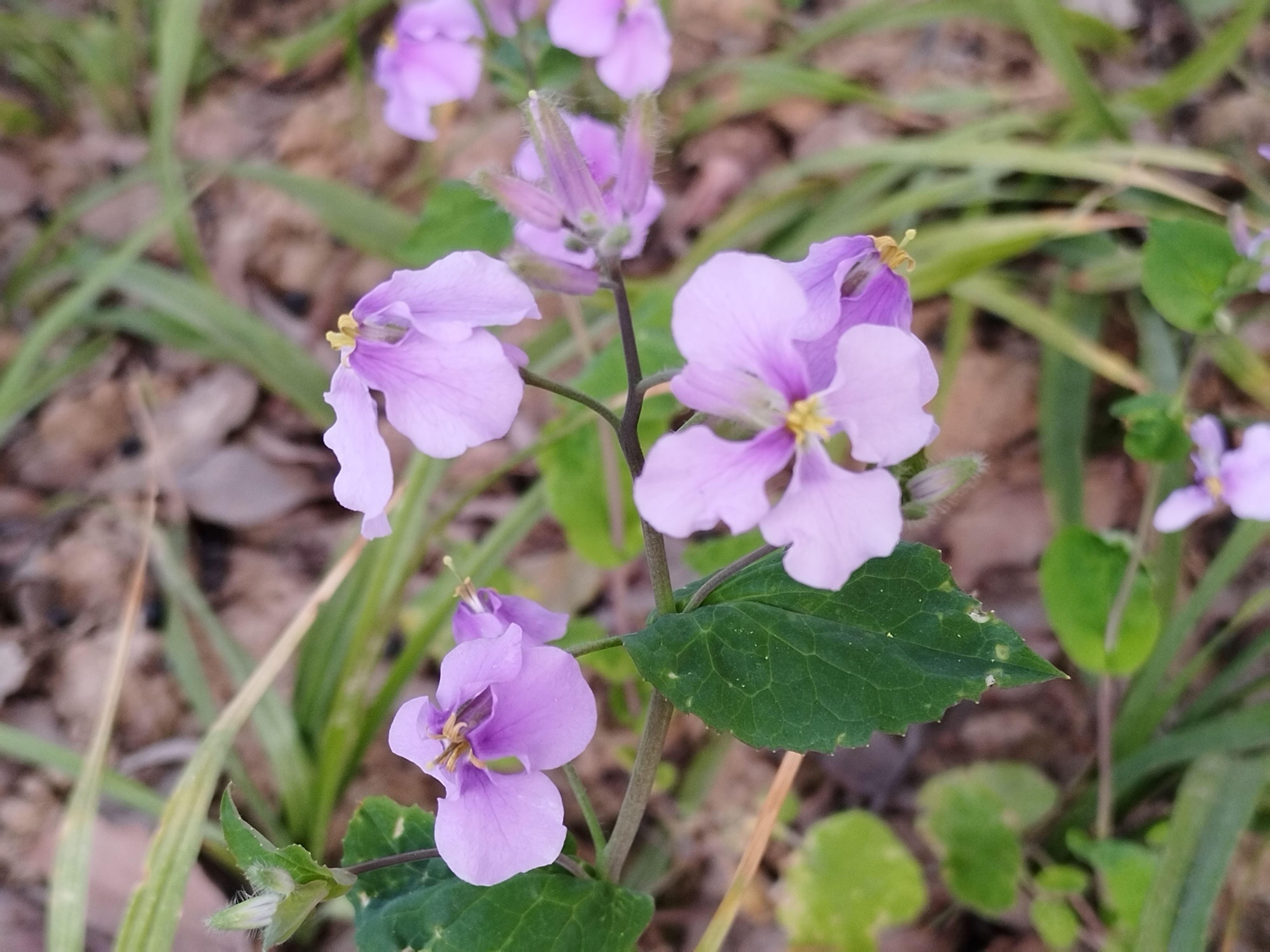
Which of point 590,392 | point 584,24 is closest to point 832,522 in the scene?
point 590,392

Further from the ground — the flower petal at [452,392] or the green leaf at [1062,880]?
the flower petal at [452,392]

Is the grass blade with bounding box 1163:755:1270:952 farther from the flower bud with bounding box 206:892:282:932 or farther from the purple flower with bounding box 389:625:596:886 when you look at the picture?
the flower bud with bounding box 206:892:282:932

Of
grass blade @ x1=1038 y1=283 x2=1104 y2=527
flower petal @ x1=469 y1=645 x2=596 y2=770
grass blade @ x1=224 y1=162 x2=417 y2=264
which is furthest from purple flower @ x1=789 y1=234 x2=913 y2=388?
grass blade @ x1=224 y1=162 x2=417 y2=264

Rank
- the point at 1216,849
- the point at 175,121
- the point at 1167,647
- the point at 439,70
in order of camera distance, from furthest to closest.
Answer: the point at 175,121
the point at 439,70
the point at 1167,647
the point at 1216,849

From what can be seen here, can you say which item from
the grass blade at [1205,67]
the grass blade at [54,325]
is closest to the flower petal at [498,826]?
the grass blade at [54,325]

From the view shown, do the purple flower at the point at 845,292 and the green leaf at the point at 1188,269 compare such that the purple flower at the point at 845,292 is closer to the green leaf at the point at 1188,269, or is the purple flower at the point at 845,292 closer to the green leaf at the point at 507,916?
the green leaf at the point at 507,916

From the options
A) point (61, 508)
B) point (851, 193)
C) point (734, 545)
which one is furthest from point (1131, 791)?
point (61, 508)

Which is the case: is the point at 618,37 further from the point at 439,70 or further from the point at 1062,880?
the point at 1062,880
